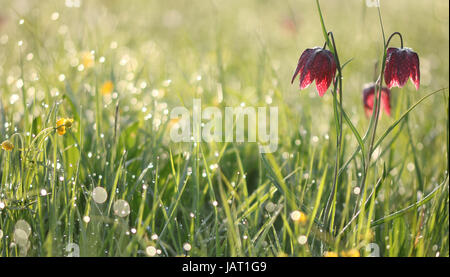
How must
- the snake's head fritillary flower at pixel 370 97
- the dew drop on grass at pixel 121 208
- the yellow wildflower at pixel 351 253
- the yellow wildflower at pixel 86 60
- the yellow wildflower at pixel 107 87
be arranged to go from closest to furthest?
the yellow wildflower at pixel 351 253 < the dew drop on grass at pixel 121 208 < the snake's head fritillary flower at pixel 370 97 < the yellow wildflower at pixel 107 87 < the yellow wildflower at pixel 86 60

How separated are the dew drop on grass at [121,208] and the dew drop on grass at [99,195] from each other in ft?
0.12

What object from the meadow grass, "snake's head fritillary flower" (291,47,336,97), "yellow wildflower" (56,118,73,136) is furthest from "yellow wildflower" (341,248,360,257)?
"yellow wildflower" (56,118,73,136)

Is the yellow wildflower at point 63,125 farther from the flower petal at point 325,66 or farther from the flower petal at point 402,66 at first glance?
the flower petal at point 402,66

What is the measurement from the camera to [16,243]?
1059mm

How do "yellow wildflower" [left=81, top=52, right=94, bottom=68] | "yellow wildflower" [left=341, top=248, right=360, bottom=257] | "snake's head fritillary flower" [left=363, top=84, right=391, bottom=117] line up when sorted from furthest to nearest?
"yellow wildflower" [left=81, top=52, right=94, bottom=68] → "snake's head fritillary flower" [left=363, top=84, right=391, bottom=117] → "yellow wildflower" [left=341, top=248, right=360, bottom=257]

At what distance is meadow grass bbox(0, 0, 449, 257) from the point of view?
1.07m

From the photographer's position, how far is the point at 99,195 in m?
1.16

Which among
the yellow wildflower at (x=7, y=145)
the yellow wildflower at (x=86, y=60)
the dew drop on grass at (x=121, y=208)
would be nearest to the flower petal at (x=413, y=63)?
the dew drop on grass at (x=121, y=208)

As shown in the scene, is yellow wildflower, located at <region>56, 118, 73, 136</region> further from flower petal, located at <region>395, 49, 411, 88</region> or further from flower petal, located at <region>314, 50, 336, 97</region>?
flower petal, located at <region>395, 49, 411, 88</region>

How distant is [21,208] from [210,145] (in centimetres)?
59

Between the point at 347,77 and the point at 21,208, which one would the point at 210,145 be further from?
the point at 347,77

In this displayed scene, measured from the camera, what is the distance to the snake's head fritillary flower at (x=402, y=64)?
107cm

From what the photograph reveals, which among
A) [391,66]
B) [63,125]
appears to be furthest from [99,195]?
[391,66]
